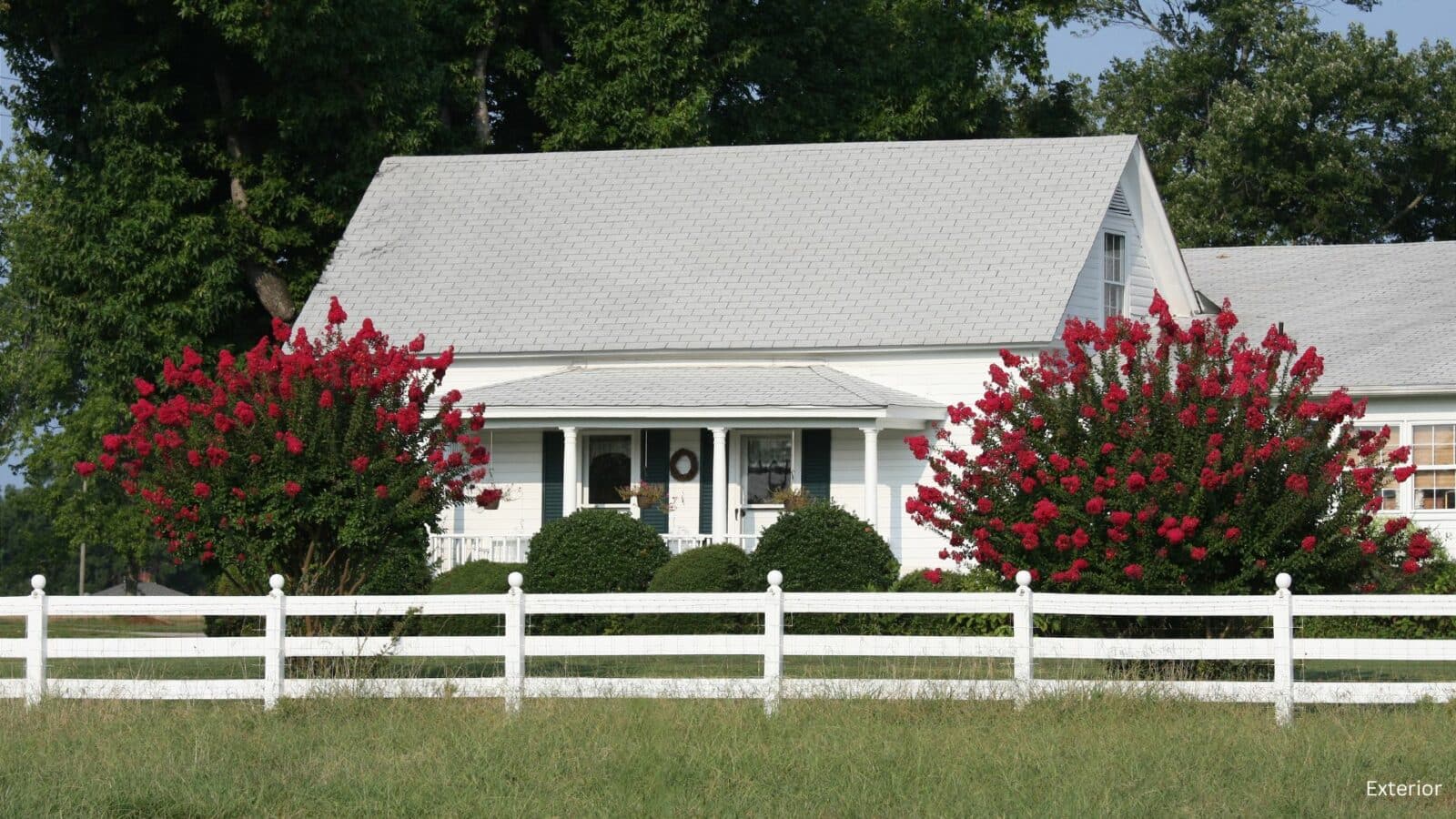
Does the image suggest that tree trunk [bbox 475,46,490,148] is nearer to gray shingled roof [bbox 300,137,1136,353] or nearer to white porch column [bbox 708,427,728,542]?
gray shingled roof [bbox 300,137,1136,353]

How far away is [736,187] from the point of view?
31031mm

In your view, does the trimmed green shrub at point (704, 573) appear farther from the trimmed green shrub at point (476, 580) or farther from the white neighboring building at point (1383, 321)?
the white neighboring building at point (1383, 321)

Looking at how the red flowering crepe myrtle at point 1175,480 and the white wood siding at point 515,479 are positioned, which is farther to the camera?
the white wood siding at point 515,479

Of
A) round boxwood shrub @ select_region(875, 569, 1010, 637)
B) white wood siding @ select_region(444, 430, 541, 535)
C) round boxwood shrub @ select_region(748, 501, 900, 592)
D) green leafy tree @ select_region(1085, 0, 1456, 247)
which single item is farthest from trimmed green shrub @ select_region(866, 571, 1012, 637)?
green leafy tree @ select_region(1085, 0, 1456, 247)

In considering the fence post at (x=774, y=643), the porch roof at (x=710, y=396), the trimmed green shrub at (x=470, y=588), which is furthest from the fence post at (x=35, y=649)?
the porch roof at (x=710, y=396)

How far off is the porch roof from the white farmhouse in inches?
2.0

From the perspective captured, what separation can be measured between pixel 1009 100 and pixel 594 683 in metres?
40.9

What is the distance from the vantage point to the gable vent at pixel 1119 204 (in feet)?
95.9

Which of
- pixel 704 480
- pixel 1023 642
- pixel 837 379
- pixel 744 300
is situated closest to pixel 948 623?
pixel 837 379

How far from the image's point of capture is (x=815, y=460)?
26.9 metres

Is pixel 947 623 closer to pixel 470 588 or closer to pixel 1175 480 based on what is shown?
pixel 470 588

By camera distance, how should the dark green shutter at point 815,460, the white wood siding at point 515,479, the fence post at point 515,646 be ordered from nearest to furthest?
the fence post at point 515,646 → the dark green shutter at point 815,460 → the white wood siding at point 515,479

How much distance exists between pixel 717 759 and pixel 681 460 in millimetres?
15570

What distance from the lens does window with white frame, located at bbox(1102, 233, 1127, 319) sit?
29047 mm
